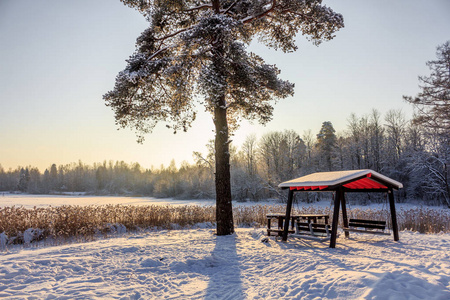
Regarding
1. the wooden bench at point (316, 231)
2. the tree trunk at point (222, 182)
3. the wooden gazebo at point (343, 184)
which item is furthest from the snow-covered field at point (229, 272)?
the tree trunk at point (222, 182)

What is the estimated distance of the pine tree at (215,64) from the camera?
A: 8.29 metres

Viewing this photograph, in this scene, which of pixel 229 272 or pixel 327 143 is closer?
pixel 229 272

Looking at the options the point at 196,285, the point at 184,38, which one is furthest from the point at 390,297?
the point at 184,38

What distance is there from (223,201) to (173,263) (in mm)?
4042

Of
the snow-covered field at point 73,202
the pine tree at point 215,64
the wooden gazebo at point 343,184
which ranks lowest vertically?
the snow-covered field at point 73,202

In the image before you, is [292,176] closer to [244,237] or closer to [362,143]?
[362,143]

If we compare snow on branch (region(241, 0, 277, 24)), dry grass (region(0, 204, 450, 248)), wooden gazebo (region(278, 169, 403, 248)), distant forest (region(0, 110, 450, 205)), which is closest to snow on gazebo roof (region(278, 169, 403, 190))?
wooden gazebo (region(278, 169, 403, 248))

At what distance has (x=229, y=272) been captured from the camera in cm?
582

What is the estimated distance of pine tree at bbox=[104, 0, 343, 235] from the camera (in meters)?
8.29

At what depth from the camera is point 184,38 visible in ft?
26.8

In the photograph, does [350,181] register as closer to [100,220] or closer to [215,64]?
[215,64]

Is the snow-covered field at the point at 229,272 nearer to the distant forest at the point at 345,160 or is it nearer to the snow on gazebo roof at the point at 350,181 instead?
the snow on gazebo roof at the point at 350,181

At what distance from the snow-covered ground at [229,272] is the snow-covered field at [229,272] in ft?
0.05

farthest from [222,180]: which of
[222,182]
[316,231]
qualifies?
[316,231]
